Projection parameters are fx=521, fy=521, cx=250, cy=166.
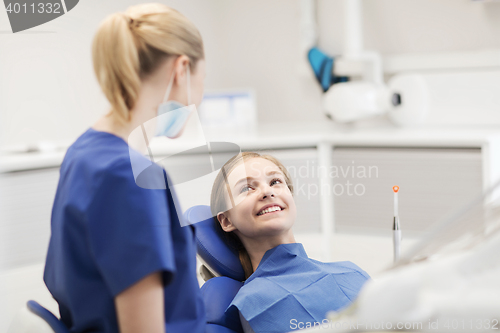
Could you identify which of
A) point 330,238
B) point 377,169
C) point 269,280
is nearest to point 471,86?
point 377,169

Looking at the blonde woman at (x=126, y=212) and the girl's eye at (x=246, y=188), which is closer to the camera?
the blonde woman at (x=126, y=212)

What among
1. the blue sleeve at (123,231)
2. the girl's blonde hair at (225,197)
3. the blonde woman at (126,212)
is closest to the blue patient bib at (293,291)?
the girl's blonde hair at (225,197)

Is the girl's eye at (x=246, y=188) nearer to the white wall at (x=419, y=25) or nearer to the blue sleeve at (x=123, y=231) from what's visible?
the blue sleeve at (x=123, y=231)

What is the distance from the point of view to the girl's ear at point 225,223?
1.36 m

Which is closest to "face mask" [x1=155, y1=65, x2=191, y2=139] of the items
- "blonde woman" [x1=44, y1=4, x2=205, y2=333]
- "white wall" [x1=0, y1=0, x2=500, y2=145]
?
"blonde woman" [x1=44, y1=4, x2=205, y2=333]

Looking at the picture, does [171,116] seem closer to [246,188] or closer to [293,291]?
[246,188]

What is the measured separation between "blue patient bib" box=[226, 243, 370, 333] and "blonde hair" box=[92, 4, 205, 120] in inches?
A: 20.4

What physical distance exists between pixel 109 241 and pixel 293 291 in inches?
19.7

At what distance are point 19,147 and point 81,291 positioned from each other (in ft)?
4.61

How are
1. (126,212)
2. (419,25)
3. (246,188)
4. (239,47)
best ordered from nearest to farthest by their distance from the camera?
(126,212) < (246,188) < (419,25) < (239,47)

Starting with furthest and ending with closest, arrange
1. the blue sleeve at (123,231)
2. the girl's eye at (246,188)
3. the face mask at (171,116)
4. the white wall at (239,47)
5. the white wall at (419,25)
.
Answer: the white wall at (419,25) < the white wall at (239,47) < the girl's eye at (246,188) < the face mask at (171,116) < the blue sleeve at (123,231)

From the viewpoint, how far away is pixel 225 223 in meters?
1.37

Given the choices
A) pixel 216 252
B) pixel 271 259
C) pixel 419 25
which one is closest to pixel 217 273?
pixel 216 252

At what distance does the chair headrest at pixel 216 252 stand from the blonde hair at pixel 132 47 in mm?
535
